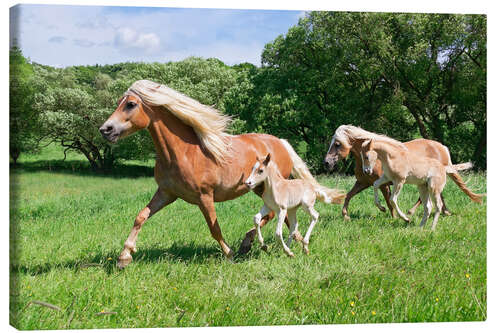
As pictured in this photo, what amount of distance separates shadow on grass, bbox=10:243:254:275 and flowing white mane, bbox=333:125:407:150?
213 cm

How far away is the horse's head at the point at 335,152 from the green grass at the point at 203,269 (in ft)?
2.65

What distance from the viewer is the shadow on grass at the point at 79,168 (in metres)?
3.49

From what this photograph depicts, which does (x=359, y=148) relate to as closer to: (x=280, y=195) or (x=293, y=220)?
(x=293, y=220)

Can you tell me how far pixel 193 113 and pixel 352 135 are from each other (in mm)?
2423

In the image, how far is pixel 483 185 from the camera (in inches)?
206

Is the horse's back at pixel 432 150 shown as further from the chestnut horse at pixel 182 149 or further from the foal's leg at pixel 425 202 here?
the chestnut horse at pixel 182 149

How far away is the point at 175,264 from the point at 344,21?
10.4 feet

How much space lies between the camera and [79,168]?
14.6 ft

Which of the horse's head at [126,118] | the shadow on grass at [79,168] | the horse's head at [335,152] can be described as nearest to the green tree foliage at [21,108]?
the shadow on grass at [79,168]

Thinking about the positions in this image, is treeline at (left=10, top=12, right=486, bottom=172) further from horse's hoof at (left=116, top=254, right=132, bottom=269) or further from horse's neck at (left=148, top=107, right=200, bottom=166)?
horse's hoof at (left=116, top=254, right=132, bottom=269)

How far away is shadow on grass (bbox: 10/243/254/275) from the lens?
12.1 feet

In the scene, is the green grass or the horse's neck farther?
the horse's neck

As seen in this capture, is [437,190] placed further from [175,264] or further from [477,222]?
[175,264]

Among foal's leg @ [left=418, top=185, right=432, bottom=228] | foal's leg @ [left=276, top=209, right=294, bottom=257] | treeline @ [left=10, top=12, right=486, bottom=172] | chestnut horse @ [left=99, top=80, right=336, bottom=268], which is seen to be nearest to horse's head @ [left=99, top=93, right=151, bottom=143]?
chestnut horse @ [left=99, top=80, right=336, bottom=268]
